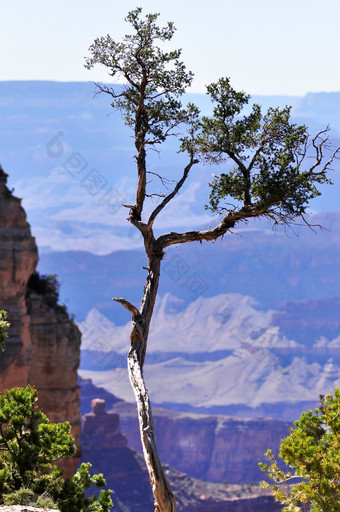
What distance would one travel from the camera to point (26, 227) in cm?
5319

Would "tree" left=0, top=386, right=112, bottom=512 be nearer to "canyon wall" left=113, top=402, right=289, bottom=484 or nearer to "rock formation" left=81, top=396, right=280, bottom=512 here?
"rock formation" left=81, top=396, right=280, bottom=512

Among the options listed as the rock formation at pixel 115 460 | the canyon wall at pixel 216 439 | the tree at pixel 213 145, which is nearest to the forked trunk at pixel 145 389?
the tree at pixel 213 145

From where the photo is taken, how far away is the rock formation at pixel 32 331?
51.3 metres

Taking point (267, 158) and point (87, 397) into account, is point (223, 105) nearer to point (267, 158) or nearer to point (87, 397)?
point (267, 158)

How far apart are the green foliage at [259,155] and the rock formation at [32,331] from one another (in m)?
30.1

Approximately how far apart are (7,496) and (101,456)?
4447 inches

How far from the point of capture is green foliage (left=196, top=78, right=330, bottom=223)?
21672 mm

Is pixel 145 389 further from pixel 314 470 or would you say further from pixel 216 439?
pixel 216 439

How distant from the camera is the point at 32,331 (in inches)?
2110

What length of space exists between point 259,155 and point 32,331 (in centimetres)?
3373

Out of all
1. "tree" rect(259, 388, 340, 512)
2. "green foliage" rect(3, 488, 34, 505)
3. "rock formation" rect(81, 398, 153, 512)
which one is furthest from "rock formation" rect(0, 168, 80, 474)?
"rock formation" rect(81, 398, 153, 512)

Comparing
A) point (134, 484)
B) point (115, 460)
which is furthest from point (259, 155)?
point (115, 460)

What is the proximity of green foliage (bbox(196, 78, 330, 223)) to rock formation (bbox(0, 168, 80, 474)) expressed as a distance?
98.6ft

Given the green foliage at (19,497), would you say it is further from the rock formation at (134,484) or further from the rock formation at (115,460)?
the rock formation at (115,460)
